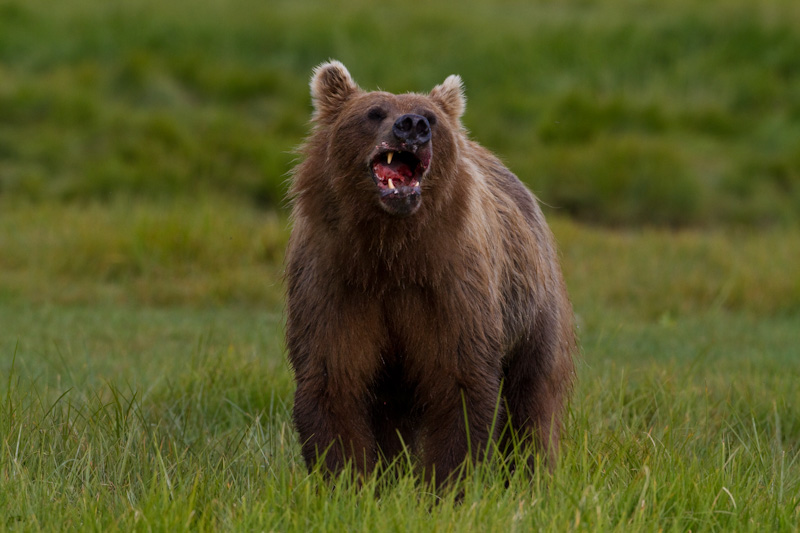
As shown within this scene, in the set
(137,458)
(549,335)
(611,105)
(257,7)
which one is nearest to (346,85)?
(549,335)

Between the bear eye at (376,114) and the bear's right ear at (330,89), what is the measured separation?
1.28 feet

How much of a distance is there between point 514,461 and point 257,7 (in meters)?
13.5

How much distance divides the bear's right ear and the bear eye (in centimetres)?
39

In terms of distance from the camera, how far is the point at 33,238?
10.6 metres

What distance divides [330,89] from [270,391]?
1946mm

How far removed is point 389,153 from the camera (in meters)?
4.12

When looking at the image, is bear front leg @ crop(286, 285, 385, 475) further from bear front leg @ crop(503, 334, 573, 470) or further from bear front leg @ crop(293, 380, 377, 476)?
bear front leg @ crop(503, 334, 573, 470)

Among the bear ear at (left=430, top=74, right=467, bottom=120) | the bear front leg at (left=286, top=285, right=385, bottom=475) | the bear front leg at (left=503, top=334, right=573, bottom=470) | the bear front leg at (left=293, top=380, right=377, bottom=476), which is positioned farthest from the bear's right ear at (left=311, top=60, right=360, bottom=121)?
the bear front leg at (left=503, top=334, right=573, bottom=470)

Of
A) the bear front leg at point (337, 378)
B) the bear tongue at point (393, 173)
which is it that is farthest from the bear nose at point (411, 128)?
the bear front leg at point (337, 378)

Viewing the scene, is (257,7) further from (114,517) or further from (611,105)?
(114,517)

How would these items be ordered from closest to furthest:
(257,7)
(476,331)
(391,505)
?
(391,505) < (476,331) < (257,7)

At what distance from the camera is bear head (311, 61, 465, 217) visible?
402 centimetres

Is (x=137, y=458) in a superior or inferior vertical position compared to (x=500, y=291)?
inferior

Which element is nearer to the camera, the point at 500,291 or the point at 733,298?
the point at 500,291
